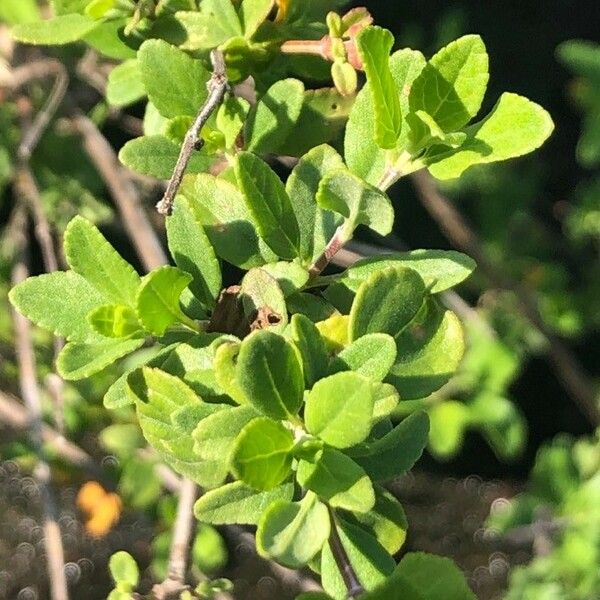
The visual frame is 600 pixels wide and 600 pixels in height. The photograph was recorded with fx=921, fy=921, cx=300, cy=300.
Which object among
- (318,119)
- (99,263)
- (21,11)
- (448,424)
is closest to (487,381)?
(448,424)

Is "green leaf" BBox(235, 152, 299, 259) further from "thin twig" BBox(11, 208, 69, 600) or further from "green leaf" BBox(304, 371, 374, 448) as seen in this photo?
"thin twig" BBox(11, 208, 69, 600)

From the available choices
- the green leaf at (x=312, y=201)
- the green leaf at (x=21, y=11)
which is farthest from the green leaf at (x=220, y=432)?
the green leaf at (x=21, y=11)

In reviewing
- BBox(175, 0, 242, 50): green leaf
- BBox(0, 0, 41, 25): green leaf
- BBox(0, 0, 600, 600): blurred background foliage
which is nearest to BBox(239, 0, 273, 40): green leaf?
BBox(175, 0, 242, 50): green leaf

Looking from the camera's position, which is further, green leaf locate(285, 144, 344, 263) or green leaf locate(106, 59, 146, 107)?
green leaf locate(106, 59, 146, 107)

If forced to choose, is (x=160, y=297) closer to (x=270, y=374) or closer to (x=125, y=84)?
(x=270, y=374)

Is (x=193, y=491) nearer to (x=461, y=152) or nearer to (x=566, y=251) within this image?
(x=461, y=152)

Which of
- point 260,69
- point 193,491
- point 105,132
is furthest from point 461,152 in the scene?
point 105,132
